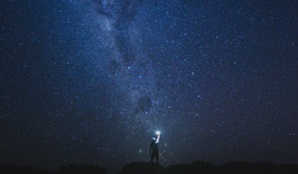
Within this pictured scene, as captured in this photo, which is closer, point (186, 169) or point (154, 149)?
point (186, 169)

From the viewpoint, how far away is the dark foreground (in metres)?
13.2

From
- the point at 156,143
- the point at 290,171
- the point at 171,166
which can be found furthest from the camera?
the point at 156,143

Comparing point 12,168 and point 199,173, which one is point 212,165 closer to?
point 199,173

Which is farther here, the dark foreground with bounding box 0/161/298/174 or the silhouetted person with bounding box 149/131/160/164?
the silhouetted person with bounding box 149/131/160/164

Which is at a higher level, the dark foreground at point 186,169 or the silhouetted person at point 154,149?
the silhouetted person at point 154,149

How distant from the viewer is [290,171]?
13.1 meters

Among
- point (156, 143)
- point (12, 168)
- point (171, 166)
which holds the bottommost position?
point (12, 168)

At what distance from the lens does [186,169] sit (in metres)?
13.6

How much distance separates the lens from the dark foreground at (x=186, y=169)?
13.2 m

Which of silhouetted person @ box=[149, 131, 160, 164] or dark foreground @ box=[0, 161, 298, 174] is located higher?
silhouetted person @ box=[149, 131, 160, 164]

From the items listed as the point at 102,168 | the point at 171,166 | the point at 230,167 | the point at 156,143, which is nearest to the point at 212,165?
the point at 230,167

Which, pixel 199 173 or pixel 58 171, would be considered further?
pixel 58 171

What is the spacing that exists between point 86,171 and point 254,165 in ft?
25.3

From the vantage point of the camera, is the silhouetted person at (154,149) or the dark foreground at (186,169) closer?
the dark foreground at (186,169)
